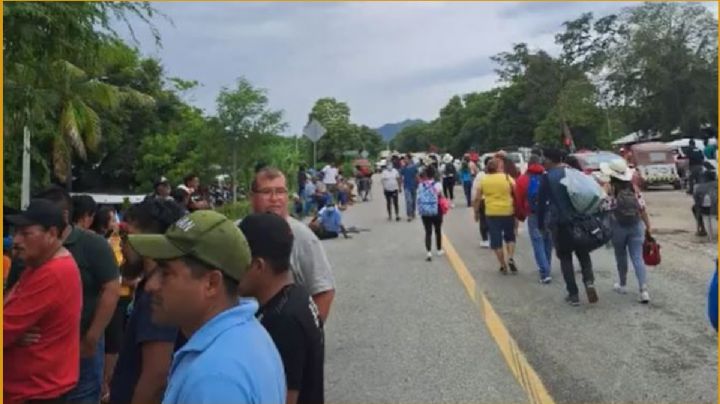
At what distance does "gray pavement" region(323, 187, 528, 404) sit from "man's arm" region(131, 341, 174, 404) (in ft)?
8.59

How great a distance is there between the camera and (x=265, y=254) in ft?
9.77

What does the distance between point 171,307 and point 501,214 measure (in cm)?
890

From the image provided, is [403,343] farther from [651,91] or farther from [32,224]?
[651,91]

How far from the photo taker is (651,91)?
57.6m

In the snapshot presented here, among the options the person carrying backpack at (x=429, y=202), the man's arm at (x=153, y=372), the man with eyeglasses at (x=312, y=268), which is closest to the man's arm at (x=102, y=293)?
the man with eyeglasses at (x=312, y=268)

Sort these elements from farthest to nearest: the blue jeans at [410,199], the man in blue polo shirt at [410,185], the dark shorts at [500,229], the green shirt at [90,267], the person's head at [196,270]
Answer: the blue jeans at [410,199] < the man in blue polo shirt at [410,185] < the dark shorts at [500,229] < the green shirt at [90,267] < the person's head at [196,270]

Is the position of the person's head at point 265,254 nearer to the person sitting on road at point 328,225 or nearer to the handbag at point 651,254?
the handbag at point 651,254

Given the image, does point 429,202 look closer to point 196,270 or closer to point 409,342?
point 409,342

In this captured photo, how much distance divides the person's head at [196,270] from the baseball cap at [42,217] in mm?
1686

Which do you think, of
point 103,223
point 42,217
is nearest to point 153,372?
point 42,217

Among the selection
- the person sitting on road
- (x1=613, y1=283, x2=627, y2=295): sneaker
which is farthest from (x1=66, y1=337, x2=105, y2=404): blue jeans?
the person sitting on road

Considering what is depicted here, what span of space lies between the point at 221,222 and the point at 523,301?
6.89 metres

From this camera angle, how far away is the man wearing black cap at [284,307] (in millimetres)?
2820

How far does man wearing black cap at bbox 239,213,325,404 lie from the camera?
2.82 metres
